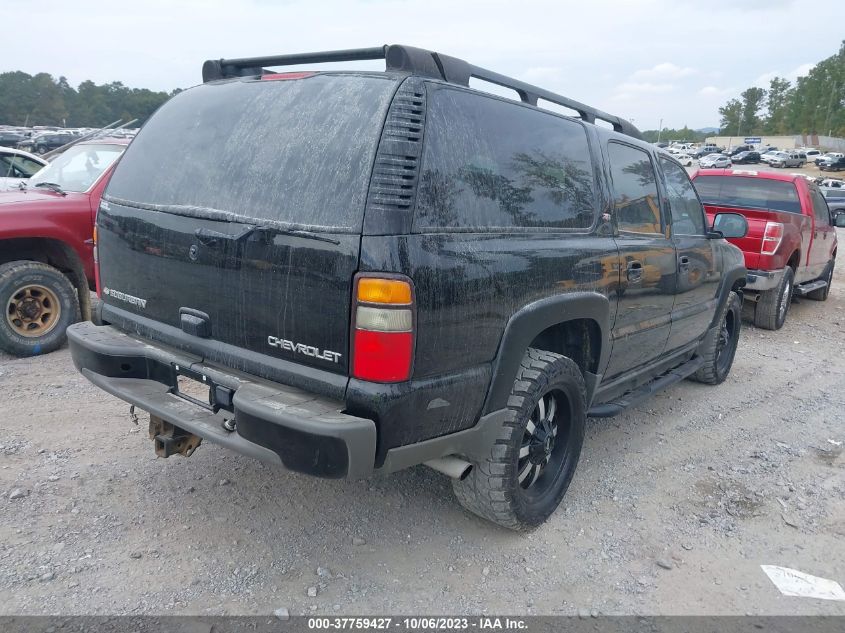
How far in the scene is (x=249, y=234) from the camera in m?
2.52

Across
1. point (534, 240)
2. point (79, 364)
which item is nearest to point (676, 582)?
point (534, 240)

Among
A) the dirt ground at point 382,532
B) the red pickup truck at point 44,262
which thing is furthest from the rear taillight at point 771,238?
the red pickup truck at point 44,262

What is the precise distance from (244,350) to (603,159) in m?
2.19

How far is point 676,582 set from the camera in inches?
116

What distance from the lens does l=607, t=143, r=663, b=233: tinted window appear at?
369cm

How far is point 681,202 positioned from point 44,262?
5.10m

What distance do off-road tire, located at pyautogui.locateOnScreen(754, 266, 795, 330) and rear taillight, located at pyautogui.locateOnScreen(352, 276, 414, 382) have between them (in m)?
6.65

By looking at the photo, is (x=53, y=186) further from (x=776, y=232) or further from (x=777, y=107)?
(x=777, y=107)

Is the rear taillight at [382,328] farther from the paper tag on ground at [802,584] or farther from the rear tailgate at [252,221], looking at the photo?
the paper tag on ground at [802,584]

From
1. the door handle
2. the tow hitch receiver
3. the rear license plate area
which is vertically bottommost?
the tow hitch receiver

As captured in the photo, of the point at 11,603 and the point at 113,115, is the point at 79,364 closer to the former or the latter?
the point at 11,603

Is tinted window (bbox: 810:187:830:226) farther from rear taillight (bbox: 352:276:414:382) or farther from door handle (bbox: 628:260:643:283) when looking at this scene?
rear taillight (bbox: 352:276:414:382)

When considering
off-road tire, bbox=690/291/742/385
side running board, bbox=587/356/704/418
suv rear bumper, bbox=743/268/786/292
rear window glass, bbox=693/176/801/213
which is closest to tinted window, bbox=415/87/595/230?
side running board, bbox=587/356/704/418

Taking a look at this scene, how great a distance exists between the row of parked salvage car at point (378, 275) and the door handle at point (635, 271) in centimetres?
3
